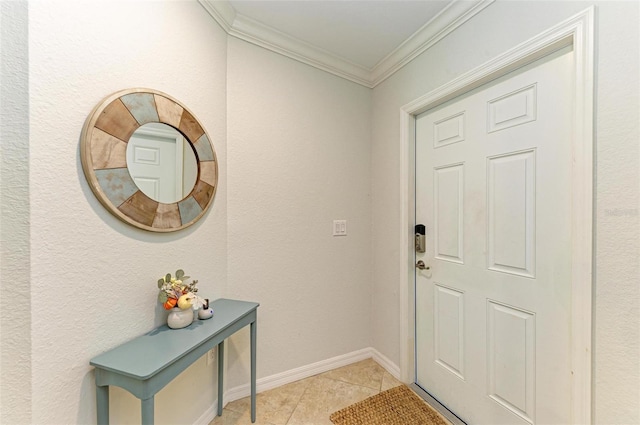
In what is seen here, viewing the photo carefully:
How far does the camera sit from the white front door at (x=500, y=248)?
1096 mm

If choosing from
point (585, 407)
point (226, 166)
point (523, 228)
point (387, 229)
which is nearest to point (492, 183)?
point (523, 228)

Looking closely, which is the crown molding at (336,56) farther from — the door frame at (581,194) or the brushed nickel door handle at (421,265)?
the brushed nickel door handle at (421,265)

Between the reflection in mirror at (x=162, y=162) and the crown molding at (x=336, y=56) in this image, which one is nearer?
the reflection in mirror at (x=162, y=162)

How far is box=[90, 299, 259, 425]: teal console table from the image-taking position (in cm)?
83

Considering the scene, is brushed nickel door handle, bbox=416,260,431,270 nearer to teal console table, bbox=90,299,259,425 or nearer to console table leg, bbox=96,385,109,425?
teal console table, bbox=90,299,259,425

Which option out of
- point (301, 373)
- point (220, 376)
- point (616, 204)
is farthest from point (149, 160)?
point (616, 204)

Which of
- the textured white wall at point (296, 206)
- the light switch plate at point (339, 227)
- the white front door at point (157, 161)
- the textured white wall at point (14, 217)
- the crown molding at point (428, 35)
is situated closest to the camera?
the textured white wall at point (14, 217)

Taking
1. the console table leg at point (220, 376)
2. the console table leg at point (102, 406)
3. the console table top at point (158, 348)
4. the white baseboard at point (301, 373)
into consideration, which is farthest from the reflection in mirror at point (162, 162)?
the white baseboard at point (301, 373)

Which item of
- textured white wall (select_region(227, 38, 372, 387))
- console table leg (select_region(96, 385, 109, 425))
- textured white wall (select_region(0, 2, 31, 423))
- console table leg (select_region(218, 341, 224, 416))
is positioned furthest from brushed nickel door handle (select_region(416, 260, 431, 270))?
textured white wall (select_region(0, 2, 31, 423))

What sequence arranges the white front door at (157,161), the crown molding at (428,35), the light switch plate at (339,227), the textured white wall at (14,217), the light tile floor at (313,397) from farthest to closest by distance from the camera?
the light switch plate at (339,227), the light tile floor at (313,397), the crown molding at (428,35), the white front door at (157,161), the textured white wall at (14,217)

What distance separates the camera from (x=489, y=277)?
136cm

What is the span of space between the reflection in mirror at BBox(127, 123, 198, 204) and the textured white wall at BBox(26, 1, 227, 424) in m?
0.17

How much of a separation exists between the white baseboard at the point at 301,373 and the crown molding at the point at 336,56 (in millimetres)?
2218

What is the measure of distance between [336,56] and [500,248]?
5.55 feet
